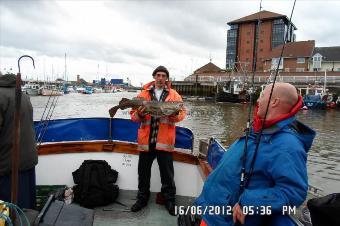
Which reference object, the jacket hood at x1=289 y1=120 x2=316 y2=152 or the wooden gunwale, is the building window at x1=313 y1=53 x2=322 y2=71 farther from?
the jacket hood at x1=289 y1=120 x2=316 y2=152

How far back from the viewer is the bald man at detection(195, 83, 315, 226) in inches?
76.9

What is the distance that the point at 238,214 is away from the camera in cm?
203

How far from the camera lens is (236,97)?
56.8 meters

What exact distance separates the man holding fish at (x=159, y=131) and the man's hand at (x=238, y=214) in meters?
2.39

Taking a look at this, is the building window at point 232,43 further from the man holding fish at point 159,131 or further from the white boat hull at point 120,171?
the man holding fish at point 159,131

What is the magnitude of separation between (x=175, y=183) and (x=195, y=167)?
0.38 meters

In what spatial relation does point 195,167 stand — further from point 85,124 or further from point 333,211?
point 333,211

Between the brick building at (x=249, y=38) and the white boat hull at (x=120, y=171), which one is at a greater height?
the brick building at (x=249, y=38)

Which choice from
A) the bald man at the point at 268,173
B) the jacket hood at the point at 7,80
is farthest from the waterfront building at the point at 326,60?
the bald man at the point at 268,173

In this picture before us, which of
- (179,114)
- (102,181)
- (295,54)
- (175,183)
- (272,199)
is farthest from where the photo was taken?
(295,54)

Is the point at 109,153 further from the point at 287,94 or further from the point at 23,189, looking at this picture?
the point at 287,94

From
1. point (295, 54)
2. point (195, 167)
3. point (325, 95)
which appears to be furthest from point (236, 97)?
point (195, 167)

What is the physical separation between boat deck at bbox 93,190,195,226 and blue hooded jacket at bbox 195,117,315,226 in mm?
2177

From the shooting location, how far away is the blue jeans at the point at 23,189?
128 inches
